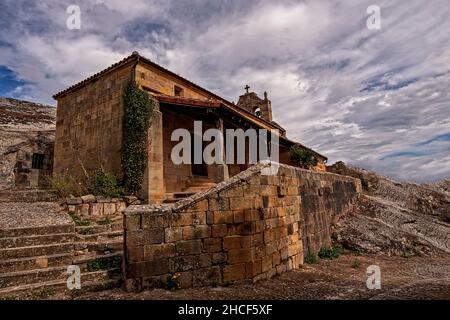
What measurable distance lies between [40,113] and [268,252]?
18.7 m

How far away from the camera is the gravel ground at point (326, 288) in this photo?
4.05 m

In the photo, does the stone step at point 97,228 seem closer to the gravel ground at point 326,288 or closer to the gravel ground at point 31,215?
the gravel ground at point 31,215

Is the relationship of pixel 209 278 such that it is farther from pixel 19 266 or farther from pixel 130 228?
pixel 19 266

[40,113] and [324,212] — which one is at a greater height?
[40,113]

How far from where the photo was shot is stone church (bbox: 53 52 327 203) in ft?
32.0

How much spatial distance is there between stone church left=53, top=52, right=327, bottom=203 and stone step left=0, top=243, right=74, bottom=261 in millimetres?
3915

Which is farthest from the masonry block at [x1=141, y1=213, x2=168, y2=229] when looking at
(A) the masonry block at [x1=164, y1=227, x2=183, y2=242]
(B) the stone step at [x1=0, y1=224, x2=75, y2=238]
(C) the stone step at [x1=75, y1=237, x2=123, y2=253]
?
(B) the stone step at [x1=0, y1=224, x2=75, y2=238]

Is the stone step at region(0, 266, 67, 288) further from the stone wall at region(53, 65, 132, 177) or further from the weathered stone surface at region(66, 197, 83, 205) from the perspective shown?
the stone wall at region(53, 65, 132, 177)

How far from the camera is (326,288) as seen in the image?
472 cm

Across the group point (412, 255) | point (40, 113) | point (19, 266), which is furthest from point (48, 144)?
point (412, 255)

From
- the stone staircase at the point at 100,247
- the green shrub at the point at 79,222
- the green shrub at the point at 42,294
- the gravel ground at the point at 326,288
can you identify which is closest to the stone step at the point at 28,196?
the green shrub at the point at 79,222

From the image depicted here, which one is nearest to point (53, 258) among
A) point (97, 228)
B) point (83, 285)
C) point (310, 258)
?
point (83, 285)
